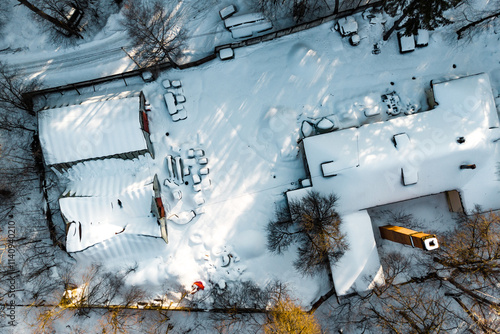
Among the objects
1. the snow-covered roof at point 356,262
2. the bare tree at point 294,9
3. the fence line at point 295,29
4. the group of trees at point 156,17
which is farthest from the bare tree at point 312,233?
the group of trees at point 156,17

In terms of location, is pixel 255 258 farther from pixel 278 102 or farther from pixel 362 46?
pixel 362 46

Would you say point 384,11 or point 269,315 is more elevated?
point 384,11

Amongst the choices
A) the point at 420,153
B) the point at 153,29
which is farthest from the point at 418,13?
the point at 153,29

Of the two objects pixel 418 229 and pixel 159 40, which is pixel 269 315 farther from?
pixel 159 40

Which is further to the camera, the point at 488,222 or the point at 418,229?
the point at 418,229

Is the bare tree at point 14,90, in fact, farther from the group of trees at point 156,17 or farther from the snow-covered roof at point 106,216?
the snow-covered roof at point 106,216

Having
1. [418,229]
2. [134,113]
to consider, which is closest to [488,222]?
[418,229]

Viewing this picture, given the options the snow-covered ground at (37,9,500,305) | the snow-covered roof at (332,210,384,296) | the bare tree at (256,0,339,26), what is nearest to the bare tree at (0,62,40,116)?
the snow-covered ground at (37,9,500,305)

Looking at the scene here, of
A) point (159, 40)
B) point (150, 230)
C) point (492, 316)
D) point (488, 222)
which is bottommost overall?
point (492, 316)
